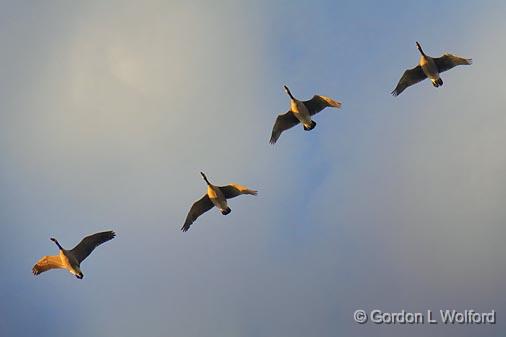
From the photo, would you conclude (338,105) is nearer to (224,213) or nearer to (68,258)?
(224,213)

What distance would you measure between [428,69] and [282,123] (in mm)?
15021

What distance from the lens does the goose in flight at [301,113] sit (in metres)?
75.1

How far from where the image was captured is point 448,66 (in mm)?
77688

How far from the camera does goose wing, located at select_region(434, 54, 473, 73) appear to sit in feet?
251

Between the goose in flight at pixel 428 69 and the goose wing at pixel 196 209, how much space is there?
69.1 feet

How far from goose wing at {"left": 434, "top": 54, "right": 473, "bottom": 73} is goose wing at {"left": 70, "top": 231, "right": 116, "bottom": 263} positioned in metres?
34.4

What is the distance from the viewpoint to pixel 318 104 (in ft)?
248

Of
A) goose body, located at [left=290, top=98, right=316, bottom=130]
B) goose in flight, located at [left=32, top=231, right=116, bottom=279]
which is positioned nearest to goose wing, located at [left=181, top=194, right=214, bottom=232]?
goose in flight, located at [left=32, top=231, right=116, bottom=279]

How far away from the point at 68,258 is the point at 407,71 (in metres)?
36.6

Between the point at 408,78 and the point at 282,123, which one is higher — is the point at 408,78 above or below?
above

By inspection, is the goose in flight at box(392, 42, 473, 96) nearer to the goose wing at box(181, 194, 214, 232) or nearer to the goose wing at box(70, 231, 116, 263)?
the goose wing at box(181, 194, 214, 232)

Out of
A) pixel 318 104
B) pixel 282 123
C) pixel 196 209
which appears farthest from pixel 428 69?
pixel 196 209

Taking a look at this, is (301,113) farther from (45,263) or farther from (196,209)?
(45,263)

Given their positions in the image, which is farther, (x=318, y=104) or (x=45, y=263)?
(x=318, y=104)
